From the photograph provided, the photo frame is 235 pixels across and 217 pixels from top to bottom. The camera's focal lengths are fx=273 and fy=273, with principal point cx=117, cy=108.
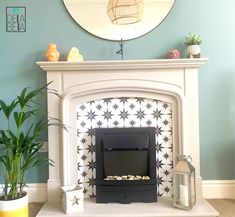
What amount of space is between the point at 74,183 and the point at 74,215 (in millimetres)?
422

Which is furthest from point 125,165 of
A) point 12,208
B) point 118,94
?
point 12,208

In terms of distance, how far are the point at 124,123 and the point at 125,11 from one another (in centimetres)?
104

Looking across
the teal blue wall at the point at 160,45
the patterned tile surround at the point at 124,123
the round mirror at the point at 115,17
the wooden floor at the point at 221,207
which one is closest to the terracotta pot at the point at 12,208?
the wooden floor at the point at 221,207

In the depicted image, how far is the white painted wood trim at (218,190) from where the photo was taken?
261 centimetres

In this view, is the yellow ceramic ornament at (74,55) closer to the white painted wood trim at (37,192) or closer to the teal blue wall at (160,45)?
the teal blue wall at (160,45)

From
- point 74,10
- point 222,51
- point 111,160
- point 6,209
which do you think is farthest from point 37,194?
point 222,51

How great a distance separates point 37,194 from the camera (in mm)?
2598

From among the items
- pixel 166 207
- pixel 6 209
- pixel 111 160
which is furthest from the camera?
pixel 111 160

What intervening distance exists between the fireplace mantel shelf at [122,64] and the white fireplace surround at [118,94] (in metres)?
0.01

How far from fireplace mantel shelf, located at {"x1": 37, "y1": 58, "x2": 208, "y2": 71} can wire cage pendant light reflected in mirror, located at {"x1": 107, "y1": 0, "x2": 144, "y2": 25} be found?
1.37ft

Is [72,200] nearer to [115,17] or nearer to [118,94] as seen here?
[118,94]

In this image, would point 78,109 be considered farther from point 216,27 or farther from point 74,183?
point 216,27

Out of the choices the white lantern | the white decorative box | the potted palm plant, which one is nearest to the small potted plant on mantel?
the white lantern

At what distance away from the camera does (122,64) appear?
2.44 m
